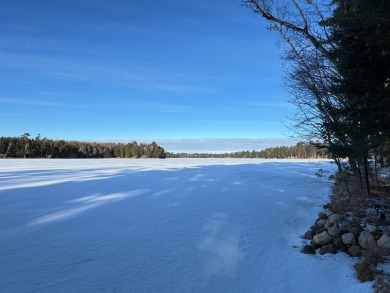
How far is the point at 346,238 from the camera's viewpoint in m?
5.35

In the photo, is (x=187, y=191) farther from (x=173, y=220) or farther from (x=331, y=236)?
(x=331, y=236)

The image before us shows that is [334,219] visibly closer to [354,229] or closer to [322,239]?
[354,229]

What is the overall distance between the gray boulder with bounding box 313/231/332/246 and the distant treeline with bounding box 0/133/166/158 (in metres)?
40.6

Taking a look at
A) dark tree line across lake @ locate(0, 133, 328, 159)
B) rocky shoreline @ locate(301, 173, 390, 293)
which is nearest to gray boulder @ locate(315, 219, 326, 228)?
rocky shoreline @ locate(301, 173, 390, 293)

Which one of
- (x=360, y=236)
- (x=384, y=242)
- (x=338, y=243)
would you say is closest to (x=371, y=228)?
(x=360, y=236)

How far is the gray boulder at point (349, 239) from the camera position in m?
5.28

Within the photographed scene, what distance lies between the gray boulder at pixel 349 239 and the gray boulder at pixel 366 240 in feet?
0.34

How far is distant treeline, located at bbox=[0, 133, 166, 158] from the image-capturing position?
128 ft

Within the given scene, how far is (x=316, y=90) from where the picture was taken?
9.34 meters

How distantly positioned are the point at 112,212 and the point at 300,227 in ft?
13.1

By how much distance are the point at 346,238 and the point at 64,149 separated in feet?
148

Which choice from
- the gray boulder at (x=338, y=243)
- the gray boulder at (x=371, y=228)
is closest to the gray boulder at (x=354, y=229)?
the gray boulder at (x=371, y=228)

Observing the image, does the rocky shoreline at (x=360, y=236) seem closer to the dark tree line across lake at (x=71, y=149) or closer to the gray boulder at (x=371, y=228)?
the gray boulder at (x=371, y=228)

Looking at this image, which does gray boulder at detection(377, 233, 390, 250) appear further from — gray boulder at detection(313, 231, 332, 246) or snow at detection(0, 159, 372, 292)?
gray boulder at detection(313, 231, 332, 246)
